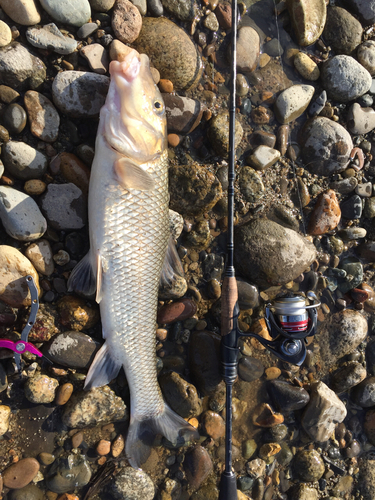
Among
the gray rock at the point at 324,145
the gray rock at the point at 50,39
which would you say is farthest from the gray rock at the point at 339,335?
the gray rock at the point at 50,39

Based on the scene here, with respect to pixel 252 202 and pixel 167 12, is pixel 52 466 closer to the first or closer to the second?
pixel 252 202

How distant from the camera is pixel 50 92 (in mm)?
2494

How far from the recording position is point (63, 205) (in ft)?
8.11

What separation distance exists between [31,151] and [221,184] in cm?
159

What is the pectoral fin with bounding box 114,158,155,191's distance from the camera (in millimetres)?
2225

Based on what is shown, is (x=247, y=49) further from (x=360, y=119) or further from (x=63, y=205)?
(x=63, y=205)

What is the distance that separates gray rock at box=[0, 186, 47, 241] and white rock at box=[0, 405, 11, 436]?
1244 millimetres

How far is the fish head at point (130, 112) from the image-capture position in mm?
2268

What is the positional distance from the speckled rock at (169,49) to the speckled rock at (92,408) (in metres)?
2.68

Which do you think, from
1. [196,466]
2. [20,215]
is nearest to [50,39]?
[20,215]

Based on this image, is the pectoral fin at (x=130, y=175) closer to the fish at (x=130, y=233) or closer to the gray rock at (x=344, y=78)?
the fish at (x=130, y=233)

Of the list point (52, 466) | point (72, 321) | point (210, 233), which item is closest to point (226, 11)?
point (210, 233)

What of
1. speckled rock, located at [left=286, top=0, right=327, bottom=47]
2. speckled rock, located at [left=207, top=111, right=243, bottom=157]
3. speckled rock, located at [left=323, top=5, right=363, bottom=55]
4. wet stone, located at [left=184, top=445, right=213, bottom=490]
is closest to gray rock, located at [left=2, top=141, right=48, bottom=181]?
speckled rock, located at [left=207, top=111, right=243, bottom=157]

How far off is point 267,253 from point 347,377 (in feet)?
4.96
